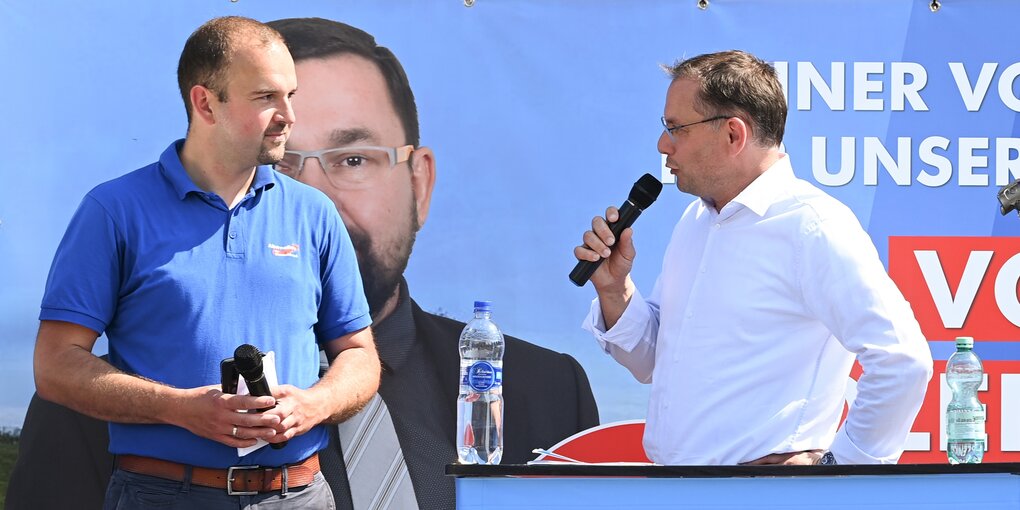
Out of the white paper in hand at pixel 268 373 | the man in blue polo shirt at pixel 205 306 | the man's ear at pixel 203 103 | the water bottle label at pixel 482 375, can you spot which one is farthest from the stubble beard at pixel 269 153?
the water bottle label at pixel 482 375

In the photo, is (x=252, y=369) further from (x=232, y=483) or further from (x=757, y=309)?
(x=757, y=309)

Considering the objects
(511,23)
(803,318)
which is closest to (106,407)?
(803,318)

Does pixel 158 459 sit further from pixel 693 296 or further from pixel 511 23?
pixel 511 23

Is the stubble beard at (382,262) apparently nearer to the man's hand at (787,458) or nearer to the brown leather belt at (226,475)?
the brown leather belt at (226,475)

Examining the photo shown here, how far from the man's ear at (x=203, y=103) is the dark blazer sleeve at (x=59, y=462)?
45.7 inches

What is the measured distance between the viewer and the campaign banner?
121 inches

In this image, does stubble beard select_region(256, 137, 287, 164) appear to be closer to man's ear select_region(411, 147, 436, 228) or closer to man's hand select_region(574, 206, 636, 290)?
man's hand select_region(574, 206, 636, 290)

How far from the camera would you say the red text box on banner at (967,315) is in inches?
123

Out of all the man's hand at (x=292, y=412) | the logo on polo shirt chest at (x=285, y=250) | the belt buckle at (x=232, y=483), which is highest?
the logo on polo shirt chest at (x=285, y=250)

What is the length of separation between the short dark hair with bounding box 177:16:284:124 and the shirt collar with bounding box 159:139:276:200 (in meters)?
0.10

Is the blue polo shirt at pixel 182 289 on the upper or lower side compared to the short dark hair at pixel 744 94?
lower

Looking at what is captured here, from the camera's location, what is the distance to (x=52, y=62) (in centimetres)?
307

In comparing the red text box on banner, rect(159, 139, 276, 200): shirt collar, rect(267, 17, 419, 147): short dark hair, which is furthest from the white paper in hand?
the red text box on banner

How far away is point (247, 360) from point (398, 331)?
4.12ft
